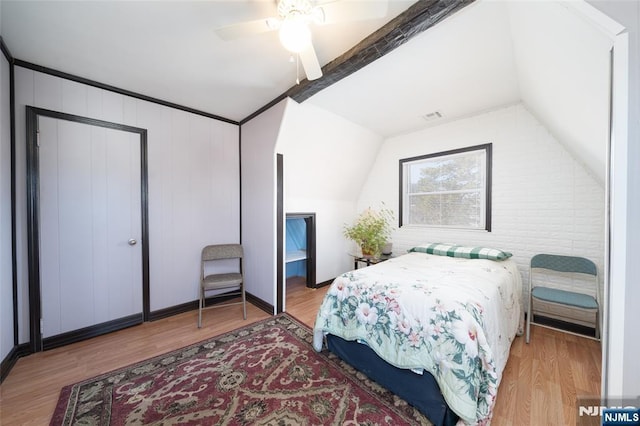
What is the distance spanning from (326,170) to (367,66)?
1614mm

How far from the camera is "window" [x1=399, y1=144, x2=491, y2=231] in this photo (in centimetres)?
279

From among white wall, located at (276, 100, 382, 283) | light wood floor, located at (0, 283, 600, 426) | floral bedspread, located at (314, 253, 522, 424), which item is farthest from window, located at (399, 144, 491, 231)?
light wood floor, located at (0, 283, 600, 426)

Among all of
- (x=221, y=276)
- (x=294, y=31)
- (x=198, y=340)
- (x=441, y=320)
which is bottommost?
(x=198, y=340)

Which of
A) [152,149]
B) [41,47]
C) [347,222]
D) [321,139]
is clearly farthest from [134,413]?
[347,222]

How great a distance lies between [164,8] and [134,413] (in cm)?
256

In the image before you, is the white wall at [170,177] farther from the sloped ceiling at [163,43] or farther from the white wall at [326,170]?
the white wall at [326,170]

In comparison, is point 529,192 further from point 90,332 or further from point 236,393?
point 90,332

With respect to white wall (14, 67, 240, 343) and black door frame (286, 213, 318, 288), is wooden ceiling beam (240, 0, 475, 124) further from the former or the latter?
black door frame (286, 213, 318, 288)

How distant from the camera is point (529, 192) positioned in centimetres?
247

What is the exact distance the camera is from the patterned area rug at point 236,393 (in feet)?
4.46

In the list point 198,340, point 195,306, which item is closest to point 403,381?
point 198,340

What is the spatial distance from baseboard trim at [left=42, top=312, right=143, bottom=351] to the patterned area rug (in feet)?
2.58

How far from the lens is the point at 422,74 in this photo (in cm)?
206

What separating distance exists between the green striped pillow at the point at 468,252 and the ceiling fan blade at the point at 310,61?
2.34 metres
